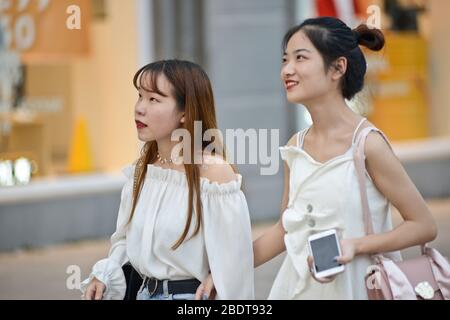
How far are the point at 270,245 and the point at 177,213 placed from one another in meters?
0.36

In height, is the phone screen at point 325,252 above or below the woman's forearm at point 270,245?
above

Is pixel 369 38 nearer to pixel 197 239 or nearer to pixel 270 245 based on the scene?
pixel 270 245

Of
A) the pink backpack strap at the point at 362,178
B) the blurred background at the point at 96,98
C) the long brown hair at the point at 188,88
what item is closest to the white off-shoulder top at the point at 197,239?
the long brown hair at the point at 188,88

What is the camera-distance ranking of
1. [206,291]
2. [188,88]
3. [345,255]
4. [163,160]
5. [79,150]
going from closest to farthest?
[345,255] < [206,291] < [188,88] < [163,160] < [79,150]

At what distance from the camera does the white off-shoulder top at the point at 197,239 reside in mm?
3764

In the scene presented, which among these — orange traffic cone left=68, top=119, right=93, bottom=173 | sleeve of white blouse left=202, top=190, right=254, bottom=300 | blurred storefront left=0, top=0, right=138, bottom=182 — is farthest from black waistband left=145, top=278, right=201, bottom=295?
orange traffic cone left=68, top=119, right=93, bottom=173

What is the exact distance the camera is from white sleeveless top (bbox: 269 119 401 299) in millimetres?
3662

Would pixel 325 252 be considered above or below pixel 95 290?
above

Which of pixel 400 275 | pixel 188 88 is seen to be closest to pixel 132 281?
pixel 188 88

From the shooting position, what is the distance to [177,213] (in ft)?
12.5

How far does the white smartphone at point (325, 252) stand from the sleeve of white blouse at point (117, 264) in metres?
0.76

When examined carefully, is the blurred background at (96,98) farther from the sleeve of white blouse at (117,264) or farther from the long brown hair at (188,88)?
the long brown hair at (188,88)

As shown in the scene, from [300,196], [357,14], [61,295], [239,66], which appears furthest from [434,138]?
[300,196]

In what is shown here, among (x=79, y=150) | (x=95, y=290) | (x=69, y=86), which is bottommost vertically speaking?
(x=79, y=150)
